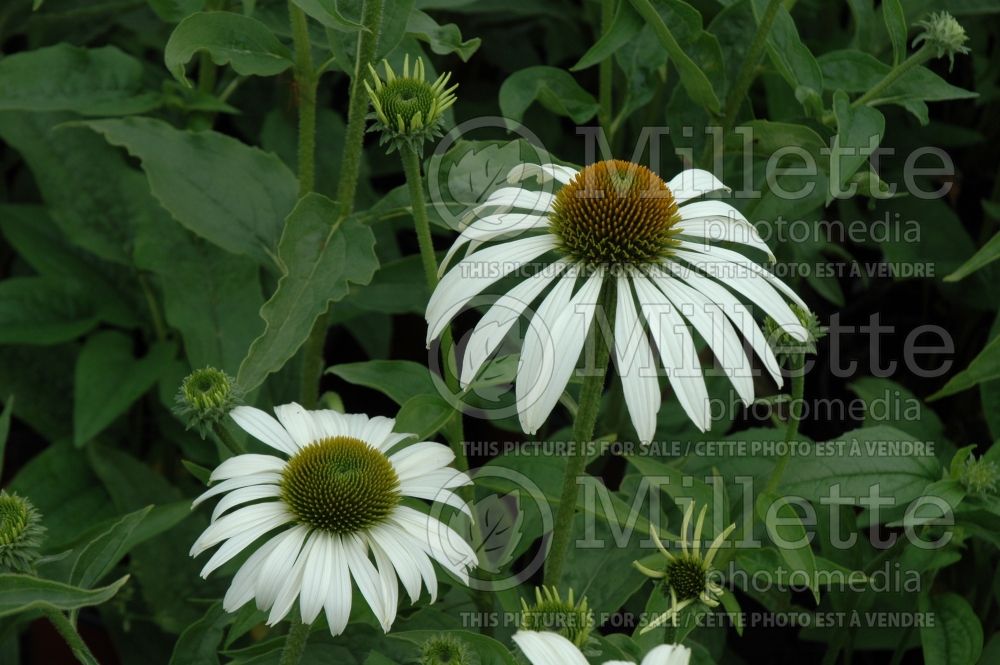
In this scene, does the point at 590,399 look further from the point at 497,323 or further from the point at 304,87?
the point at 304,87

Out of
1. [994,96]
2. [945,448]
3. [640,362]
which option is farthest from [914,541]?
[994,96]

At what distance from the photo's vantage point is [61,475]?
5.71 feet

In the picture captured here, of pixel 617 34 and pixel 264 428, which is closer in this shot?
pixel 264 428

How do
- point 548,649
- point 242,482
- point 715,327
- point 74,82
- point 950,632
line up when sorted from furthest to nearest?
point 74,82 < point 950,632 < point 242,482 < point 715,327 < point 548,649

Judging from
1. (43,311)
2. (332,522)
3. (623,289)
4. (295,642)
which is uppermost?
(43,311)

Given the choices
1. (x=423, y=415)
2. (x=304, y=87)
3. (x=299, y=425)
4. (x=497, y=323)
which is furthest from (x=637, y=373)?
(x=304, y=87)

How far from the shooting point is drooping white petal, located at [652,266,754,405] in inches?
36.9

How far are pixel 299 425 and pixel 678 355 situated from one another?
1.38 feet

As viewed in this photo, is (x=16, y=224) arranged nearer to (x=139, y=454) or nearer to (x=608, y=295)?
(x=139, y=454)

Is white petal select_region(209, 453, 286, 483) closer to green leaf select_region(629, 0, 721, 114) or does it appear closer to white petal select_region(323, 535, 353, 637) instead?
white petal select_region(323, 535, 353, 637)

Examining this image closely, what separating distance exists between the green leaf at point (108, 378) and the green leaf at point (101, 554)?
0.55 m

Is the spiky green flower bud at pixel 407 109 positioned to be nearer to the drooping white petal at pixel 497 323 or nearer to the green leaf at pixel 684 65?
the drooping white petal at pixel 497 323

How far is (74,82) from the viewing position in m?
1.62

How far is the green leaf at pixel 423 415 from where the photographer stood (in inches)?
43.7
